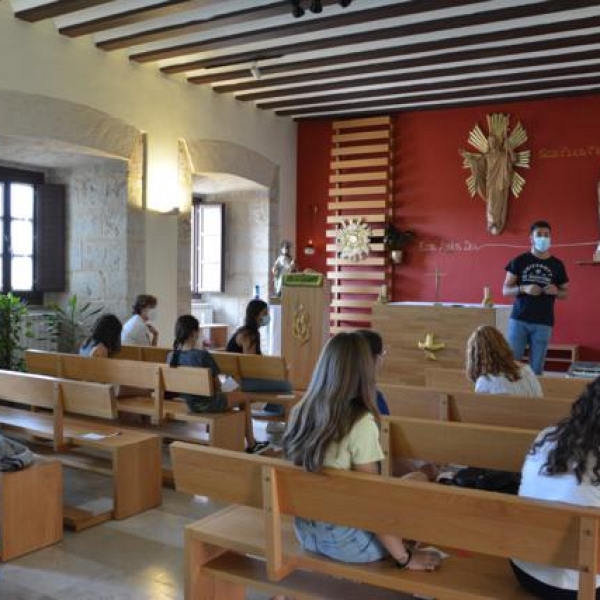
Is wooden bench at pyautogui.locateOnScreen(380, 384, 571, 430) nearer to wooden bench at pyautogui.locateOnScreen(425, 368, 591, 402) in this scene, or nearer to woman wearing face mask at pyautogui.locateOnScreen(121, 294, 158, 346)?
wooden bench at pyautogui.locateOnScreen(425, 368, 591, 402)

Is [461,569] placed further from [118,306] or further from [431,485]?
[118,306]

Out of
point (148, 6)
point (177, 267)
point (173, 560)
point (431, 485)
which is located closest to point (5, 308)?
point (177, 267)

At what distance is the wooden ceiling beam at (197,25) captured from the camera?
5992 millimetres

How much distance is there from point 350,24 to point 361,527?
5.34 m

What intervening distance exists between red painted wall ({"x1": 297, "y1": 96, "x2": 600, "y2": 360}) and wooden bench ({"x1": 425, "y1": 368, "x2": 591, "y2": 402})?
4848 mm

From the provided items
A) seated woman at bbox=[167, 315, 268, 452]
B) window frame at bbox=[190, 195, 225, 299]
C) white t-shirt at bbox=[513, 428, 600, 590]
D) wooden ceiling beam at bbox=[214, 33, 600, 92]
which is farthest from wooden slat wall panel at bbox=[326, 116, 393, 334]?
white t-shirt at bbox=[513, 428, 600, 590]

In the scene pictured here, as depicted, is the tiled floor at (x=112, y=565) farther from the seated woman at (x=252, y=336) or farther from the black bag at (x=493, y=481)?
the seated woman at (x=252, y=336)

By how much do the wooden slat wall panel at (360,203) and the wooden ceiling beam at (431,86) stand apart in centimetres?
84

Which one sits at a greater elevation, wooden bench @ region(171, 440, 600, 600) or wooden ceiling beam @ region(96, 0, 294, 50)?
wooden ceiling beam @ region(96, 0, 294, 50)

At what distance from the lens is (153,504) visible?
13.0 feet

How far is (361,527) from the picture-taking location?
197cm

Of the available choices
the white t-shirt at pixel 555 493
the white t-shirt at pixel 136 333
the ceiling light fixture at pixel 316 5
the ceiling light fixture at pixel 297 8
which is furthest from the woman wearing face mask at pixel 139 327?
the white t-shirt at pixel 555 493

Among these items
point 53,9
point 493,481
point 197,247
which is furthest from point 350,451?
point 197,247

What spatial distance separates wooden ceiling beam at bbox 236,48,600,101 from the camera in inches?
283
